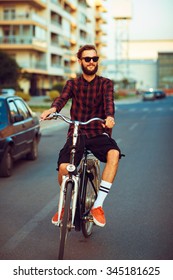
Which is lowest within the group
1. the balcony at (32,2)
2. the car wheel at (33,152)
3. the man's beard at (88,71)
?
the car wheel at (33,152)

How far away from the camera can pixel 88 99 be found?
4918 millimetres

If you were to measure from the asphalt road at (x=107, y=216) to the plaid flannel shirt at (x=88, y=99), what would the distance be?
1068 millimetres

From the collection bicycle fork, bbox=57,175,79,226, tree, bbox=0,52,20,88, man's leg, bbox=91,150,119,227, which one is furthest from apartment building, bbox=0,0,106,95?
bicycle fork, bbox=57,175,79,226

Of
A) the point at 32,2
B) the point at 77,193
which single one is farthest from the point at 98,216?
the point at 32,2

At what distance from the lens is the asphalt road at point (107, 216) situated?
15.8 ft

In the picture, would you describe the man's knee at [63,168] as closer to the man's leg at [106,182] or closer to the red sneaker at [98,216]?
the man's leg at [106,182]

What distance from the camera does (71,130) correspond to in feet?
15.8

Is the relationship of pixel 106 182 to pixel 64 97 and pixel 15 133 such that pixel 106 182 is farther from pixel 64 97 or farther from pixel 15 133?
pixel 15 133

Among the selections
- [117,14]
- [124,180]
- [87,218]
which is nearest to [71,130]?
[87,218]

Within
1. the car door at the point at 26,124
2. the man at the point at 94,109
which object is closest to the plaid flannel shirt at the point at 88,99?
the man at the point at 94,109

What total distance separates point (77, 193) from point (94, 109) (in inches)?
31.7

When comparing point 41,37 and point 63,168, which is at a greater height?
point 41,37

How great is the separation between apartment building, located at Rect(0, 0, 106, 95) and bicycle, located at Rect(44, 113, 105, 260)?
4645cm

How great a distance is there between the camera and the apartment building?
209ft
